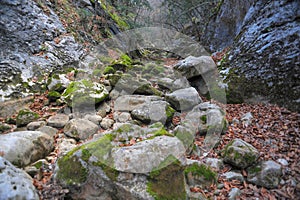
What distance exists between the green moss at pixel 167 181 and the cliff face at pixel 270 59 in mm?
3729

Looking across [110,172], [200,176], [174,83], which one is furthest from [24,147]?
[174,83]

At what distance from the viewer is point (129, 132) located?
147 inches

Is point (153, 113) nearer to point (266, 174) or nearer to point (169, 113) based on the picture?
point (169, 113)

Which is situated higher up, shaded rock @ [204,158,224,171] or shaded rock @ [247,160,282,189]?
shaded rock @ [247,160,282,189]

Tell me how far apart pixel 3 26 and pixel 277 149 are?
8.28 metres

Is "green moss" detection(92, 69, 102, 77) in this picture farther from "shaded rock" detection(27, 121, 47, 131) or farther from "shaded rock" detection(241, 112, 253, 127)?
"shaded rock" detection(241, 112, 253, 127)

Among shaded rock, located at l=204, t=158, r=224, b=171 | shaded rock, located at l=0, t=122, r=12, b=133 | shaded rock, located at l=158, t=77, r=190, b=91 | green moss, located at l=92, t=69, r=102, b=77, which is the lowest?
shaded rock, located at l=0, t=122, r=12, b=133

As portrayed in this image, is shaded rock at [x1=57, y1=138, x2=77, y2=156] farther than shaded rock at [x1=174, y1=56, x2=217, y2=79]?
No

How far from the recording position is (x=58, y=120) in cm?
461

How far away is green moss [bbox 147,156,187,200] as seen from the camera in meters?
2.83

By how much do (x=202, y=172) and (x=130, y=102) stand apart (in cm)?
297

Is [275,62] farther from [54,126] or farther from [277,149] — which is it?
[54,126]

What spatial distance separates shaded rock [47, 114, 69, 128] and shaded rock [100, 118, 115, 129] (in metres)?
0.85

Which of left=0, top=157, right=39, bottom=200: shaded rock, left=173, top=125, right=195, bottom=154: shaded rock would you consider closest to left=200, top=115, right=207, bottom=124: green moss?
left=173, top=125, right=195, bottom=154: shaded rock
